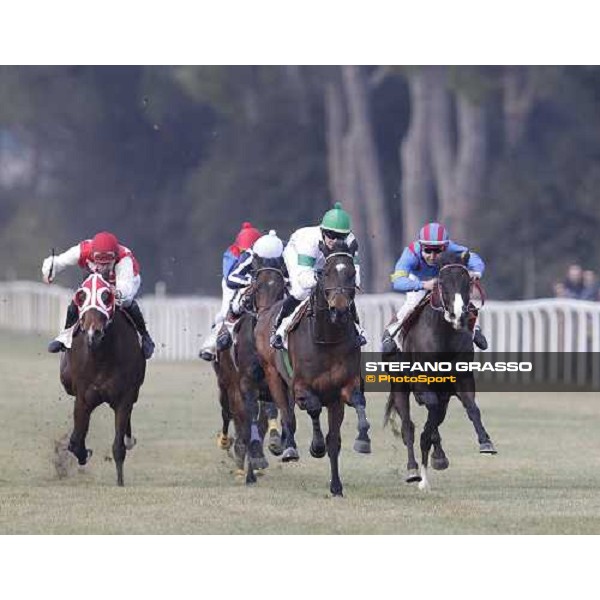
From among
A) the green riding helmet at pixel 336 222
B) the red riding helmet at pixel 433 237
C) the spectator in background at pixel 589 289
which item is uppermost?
the green riding helmet at pixel 336 222

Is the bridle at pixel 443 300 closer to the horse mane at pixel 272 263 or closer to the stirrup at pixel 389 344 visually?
the stirrup at pixel 389 344

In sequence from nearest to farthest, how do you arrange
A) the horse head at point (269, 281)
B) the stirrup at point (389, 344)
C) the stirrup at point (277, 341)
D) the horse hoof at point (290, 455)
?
1. the horse hoof at point (290, 455)
2. the stirrup at point (277, 341)
3. the stirrup at point (389, 344)
4. the horse head at point (269, 281)

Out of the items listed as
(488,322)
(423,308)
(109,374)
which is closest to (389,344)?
(423,308)

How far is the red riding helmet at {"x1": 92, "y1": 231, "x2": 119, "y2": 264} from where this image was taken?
15469mm

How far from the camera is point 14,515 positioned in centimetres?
1394

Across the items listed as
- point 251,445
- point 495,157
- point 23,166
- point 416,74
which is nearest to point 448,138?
point 416,74

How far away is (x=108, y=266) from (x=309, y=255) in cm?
159

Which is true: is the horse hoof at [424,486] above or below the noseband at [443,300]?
below

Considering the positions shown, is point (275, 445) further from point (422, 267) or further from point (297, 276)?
point (422, 267)

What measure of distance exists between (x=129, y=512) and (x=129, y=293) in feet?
7.05

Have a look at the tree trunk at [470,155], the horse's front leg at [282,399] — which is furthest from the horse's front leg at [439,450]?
the tree trunk at [470,155]

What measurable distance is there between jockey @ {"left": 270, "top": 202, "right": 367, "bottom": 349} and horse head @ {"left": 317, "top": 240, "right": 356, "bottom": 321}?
0.11 meters

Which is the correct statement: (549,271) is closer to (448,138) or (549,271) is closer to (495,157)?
(448,138)

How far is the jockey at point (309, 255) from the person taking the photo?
576 inches
